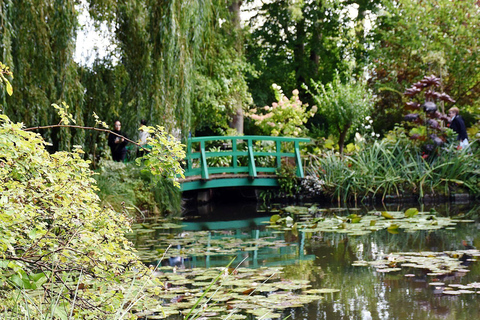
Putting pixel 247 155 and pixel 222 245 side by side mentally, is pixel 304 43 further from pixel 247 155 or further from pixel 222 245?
pixel 222 245

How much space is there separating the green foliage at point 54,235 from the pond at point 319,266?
14.6 inches

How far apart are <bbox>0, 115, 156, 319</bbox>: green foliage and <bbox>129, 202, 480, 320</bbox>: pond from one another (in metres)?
0.37

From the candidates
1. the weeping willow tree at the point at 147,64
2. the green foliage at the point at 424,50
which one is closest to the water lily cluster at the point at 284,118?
the green foliage at the point at 424,50

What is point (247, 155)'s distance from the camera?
12.3 metres

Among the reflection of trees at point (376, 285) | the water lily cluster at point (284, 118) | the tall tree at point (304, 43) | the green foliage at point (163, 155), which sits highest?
the tall tree at point (304, 43)

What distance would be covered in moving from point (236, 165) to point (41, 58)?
252 inches

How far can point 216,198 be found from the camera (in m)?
13.2

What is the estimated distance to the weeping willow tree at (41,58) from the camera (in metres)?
5.83

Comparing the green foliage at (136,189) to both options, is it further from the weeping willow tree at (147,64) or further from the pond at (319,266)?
the weeping willow tree at (147,64)

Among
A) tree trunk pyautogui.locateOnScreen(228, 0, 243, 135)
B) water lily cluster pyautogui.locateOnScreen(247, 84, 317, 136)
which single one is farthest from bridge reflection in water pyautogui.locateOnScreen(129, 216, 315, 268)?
tree trunk pyautogui.locateOnScreen(228, 0, 243, 135)

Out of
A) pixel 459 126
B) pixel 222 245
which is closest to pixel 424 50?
pixel 459 126

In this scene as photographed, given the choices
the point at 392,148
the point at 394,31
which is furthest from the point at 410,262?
the point at 394,31

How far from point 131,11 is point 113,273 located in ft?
16.3

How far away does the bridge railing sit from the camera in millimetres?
11453
